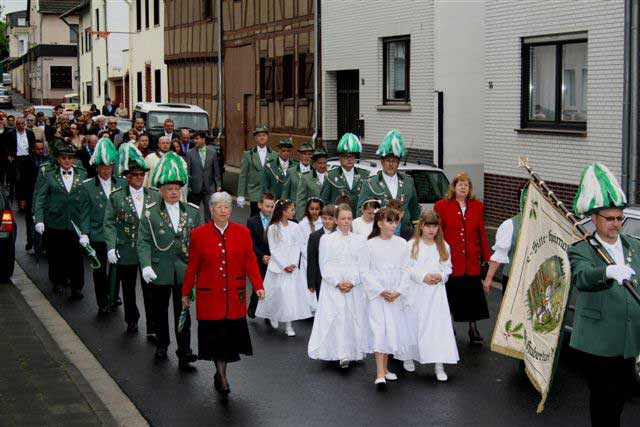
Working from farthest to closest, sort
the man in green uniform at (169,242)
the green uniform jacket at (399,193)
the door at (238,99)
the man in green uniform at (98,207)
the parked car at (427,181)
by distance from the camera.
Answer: the door at (238,99), the parked car at (427,181), the man in green uniform at (98,207), the green uniform jacket at (399,193), the man in green uniform at (169,242)

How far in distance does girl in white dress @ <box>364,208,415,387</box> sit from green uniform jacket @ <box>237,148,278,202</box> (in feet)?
23.9

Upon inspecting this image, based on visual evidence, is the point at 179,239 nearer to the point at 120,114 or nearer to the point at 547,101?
the point at 547,101

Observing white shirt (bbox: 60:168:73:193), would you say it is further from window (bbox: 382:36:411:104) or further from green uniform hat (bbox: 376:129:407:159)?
window (bbox: 382:36:411:104)

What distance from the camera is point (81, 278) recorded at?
14023 millimetres

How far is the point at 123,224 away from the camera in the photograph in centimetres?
1160

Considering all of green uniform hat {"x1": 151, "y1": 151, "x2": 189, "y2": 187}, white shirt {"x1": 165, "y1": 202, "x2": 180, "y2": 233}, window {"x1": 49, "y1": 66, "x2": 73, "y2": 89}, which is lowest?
white shirt {"x1": 165, "y1": 202, "x2": 180, "y2": 233}

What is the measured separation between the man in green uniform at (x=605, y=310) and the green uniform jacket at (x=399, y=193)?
5.48 m

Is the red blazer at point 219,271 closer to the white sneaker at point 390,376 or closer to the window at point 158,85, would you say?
the white sneaker at point 390,376

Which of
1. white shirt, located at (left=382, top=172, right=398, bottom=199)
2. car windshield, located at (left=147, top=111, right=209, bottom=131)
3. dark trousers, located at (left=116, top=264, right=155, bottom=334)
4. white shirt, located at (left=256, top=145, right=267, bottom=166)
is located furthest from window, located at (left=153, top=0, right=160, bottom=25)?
dark trousers, located at (left=116, top=264, right=155, bottom=334)

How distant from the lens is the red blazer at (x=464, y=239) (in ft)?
36.8

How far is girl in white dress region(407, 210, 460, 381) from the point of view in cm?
971

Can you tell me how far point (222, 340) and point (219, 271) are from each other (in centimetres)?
57

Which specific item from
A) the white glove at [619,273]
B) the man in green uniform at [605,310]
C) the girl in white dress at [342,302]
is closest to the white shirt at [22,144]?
the girl in white dress at [342,302]

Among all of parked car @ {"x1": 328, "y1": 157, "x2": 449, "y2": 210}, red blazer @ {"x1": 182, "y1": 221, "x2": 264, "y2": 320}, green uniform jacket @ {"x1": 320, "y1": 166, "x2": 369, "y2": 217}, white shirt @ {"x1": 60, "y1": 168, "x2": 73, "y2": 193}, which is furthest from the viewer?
parked car @ {"x1": 328, "y1": 157, "x2": 449, "y2": 210}
